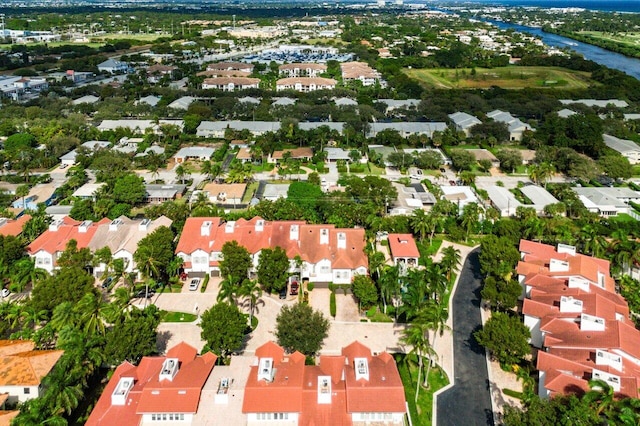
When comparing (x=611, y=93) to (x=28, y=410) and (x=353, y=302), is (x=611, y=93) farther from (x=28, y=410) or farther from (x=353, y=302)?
(x=28, y=410)

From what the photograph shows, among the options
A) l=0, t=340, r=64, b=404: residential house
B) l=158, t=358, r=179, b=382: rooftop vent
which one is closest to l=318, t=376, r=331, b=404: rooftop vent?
l=158, t=358, r=179, b=382: rooftop vent

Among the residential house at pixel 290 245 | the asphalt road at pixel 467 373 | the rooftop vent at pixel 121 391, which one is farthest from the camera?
the residential house at pixel 290 245

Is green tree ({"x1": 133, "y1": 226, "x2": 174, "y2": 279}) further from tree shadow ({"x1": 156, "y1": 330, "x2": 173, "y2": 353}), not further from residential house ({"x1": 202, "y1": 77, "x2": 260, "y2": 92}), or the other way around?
residential house ({"x1": 202, "y1": 77, "x2": 260, "y2": 92})

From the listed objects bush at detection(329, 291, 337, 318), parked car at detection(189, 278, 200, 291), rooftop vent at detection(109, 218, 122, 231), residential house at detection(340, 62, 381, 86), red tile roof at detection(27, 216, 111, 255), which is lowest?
parked car at detection(189, 278, 200, 291)

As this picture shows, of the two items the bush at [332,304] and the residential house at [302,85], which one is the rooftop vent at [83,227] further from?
the residential house at [302,85]

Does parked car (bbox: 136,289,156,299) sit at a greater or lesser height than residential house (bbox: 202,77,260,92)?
lesser

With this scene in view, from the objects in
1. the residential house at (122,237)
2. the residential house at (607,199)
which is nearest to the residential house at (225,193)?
the residential house at (122,237)

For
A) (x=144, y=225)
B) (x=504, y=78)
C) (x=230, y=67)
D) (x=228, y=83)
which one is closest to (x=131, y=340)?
(x=144, y=225)
